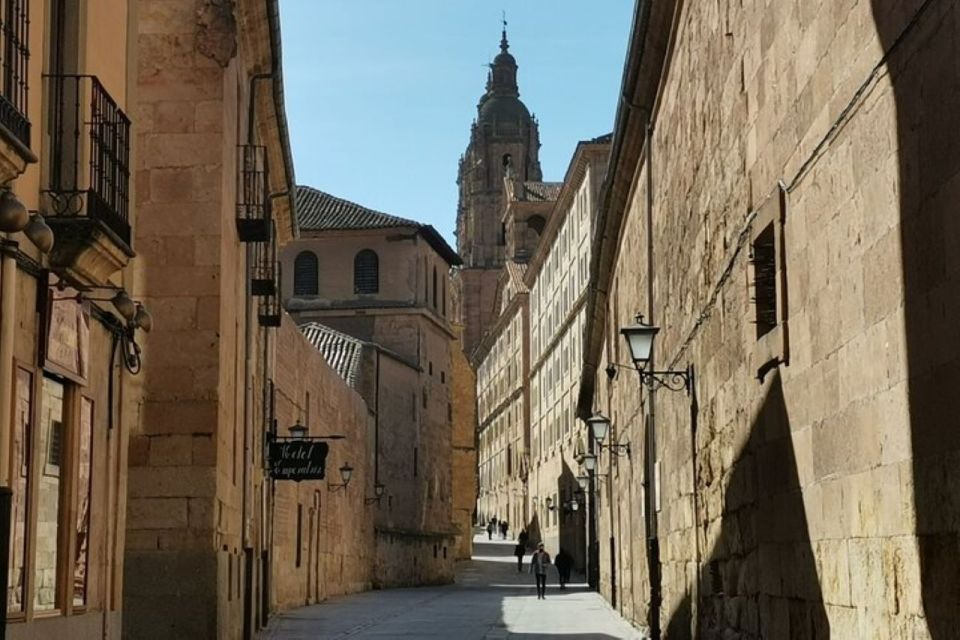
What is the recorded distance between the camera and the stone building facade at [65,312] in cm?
852

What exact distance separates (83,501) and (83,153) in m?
2.30

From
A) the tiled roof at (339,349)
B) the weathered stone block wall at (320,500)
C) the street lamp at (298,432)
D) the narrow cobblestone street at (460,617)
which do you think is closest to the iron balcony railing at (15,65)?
the narrow cobblestone street at (460,617)

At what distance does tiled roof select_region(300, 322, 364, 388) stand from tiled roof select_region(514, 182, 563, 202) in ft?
177

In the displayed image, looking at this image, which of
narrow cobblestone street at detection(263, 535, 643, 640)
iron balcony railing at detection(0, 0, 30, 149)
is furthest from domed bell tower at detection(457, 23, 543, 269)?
iron balcony railing at detection(0, 0, 30, 149)

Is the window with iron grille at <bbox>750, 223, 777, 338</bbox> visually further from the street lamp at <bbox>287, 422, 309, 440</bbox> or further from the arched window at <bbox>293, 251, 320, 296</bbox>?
the arched window at <bbox>293, 251, 320, 296</bbox>

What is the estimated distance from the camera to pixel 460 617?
27.5 m

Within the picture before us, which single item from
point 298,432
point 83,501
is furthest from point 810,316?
point 298,432

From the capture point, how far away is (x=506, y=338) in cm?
9481

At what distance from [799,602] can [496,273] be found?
4485 inches

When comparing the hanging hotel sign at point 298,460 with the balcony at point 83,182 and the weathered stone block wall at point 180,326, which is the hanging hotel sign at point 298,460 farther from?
the balcony at point 83,182

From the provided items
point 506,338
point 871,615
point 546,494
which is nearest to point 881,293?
point 871,615

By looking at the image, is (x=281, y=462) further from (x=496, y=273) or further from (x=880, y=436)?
(x=496, y=273)

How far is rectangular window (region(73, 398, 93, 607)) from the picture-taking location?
10.4m

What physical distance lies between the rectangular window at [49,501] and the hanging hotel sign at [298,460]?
1299 cm
